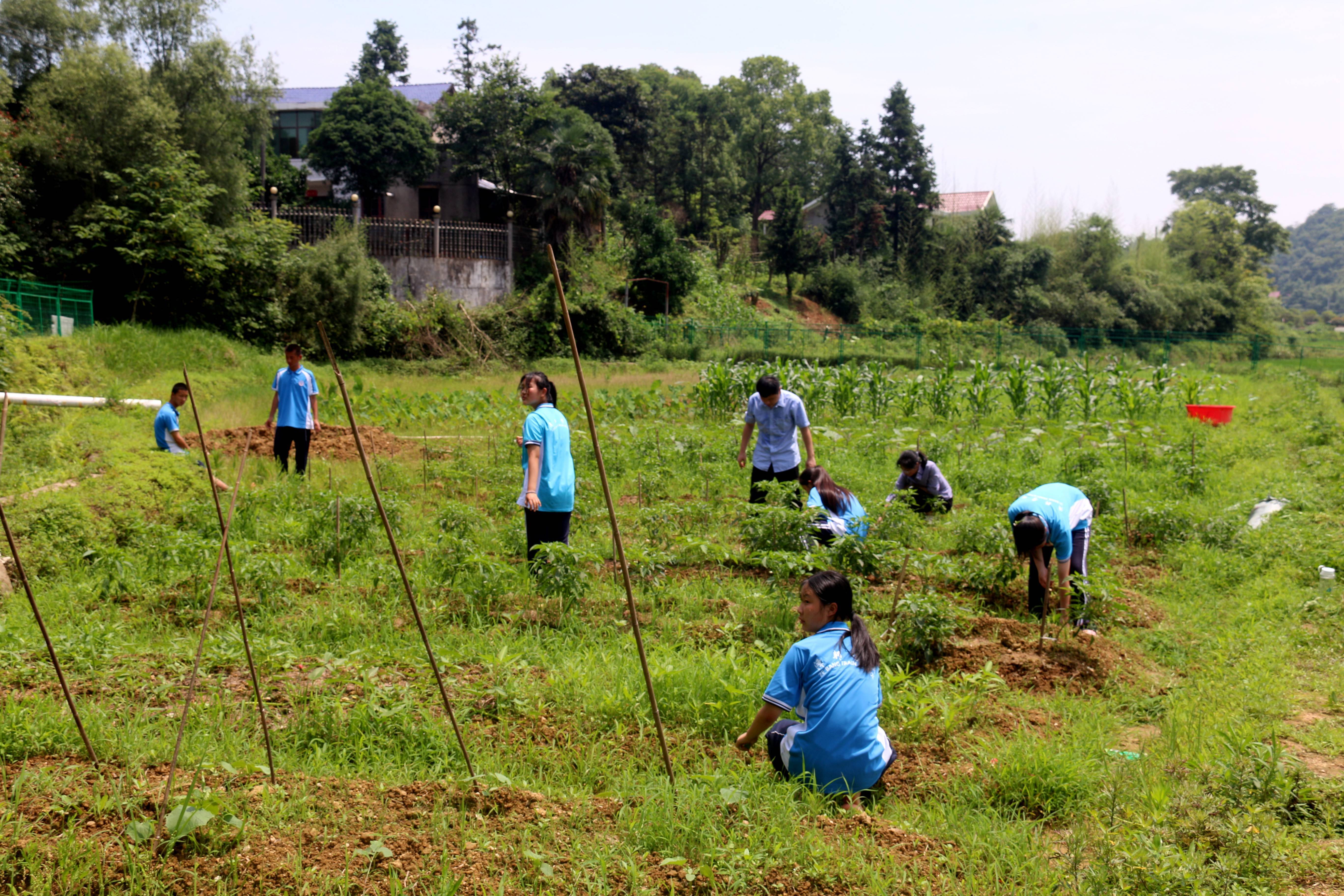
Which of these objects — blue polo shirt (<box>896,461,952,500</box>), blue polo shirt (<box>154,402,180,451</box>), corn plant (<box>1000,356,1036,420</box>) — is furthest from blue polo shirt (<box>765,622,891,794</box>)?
corn plant (<box>1000,356,1036,420</box>)

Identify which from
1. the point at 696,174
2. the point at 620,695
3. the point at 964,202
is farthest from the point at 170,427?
the point at 964,202

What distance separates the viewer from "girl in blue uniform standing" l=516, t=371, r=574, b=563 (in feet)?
19.0

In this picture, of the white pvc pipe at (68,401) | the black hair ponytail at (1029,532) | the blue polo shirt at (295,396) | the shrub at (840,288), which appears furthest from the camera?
the shrub at (840,288)

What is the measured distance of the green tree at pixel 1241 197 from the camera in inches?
2240

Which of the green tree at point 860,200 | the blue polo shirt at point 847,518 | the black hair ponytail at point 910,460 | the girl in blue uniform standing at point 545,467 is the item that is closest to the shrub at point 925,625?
the blue polo shirt at point 847,518

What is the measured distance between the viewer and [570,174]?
28.6 metres

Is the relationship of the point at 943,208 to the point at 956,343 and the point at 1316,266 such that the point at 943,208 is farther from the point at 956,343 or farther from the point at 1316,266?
the point at 1316,266

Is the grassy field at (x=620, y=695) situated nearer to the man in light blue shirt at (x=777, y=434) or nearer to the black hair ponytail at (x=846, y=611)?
the black hair ponytail at (x=846, y=611)

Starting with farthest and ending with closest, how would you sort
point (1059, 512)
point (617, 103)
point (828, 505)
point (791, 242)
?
point (791, 242) < point (617, 103) < point (828, 505) < point (1059, 512)

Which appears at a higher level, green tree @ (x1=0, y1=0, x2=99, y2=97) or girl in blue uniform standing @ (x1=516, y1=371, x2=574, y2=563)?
green tree @ (x1=0, y1=0, x2=99, y2=97)

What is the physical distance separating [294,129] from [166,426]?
37692 millimetres

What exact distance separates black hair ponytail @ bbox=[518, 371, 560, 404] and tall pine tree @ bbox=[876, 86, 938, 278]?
130 feet

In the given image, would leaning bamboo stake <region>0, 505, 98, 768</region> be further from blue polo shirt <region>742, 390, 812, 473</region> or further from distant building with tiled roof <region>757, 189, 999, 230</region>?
distant building with tiled roof <region>757, 189, 999, 230</region>

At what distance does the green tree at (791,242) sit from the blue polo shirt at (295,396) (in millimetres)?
34917
